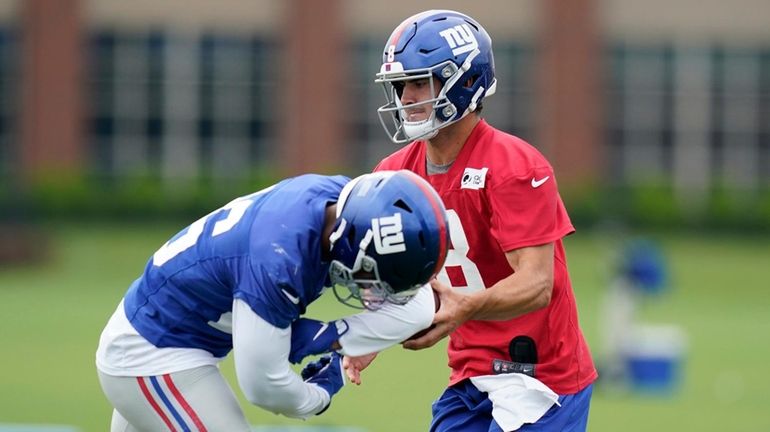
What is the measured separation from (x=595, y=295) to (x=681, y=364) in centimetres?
1077

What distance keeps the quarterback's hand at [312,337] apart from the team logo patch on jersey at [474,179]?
97cm

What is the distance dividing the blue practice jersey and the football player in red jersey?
0.75 metres

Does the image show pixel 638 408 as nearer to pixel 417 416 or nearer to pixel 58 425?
pixel 417 416

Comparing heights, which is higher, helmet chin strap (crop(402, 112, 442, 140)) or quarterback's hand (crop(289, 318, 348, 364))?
helmet chin strap (crop(402, 112, 442, 140))

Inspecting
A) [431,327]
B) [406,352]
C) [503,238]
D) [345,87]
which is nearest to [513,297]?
[503,238]

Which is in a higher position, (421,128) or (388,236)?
(421,128)

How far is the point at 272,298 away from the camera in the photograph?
4863 millimetres

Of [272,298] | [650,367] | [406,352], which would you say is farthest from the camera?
[406,352]

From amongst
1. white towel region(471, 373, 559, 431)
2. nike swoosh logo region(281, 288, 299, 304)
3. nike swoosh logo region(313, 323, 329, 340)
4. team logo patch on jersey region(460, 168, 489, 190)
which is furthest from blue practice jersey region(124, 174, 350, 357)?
white towel region(471, 373, 559, 431)

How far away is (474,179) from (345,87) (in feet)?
107

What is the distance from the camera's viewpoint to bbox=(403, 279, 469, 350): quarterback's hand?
5.30m

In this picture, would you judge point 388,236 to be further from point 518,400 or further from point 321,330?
point 518,400

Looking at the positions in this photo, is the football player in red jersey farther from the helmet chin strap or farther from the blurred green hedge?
the blurred green hedge

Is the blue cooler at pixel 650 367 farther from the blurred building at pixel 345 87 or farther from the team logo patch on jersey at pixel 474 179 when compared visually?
the blurred building at pixel 345 87
